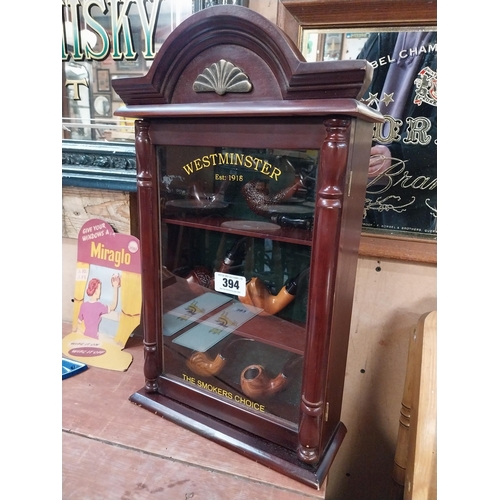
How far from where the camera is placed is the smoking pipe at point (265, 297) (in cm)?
78

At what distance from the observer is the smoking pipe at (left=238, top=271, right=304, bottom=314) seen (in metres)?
0.78

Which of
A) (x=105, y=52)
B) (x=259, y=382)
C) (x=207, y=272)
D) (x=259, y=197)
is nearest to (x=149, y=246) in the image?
(x=207, y=272)

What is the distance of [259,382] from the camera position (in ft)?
2.61

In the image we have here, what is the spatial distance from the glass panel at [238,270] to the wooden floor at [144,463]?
105 millimetres

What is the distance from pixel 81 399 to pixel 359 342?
2.27 ft

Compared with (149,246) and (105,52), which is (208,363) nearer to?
(149,246)

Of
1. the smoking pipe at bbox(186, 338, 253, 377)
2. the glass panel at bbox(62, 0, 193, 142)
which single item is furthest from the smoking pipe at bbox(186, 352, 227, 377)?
the glass panel at bbox(62, 0, 193, 142)

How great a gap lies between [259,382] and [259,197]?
37 cm

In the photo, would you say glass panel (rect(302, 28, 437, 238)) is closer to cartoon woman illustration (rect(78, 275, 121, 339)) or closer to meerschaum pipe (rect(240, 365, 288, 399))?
meerschaum pipe (rect(240, 365, 288, 399))

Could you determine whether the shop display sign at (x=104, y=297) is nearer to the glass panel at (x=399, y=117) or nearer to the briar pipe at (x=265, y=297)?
the briar pipe at (x=265, y=297)

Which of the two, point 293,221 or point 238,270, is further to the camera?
point 238,270

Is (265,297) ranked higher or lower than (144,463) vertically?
higher

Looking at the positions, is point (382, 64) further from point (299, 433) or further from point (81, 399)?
point (81, 399)

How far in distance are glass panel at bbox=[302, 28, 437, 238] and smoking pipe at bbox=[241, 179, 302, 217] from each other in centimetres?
30
